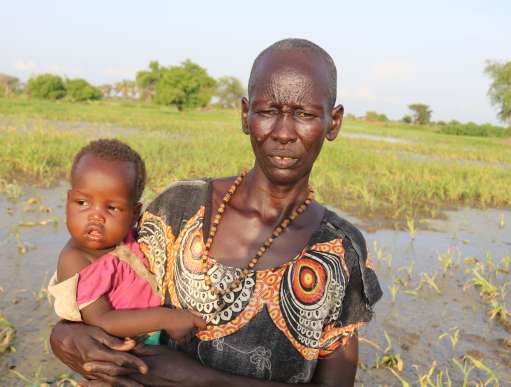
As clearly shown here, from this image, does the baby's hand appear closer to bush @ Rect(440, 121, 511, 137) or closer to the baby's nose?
the baby's nose

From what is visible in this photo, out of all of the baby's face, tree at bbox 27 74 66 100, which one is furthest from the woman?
tree at bbox 27 74 66 100

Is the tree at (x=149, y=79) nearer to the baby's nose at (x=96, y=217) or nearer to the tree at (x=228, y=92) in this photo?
the tree at (x=228, y=92)

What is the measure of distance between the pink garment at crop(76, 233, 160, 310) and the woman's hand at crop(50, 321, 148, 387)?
0.09 m

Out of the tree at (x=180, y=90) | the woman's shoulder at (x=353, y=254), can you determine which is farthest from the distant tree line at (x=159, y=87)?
the woman's shoulder at (x=353, y=254)

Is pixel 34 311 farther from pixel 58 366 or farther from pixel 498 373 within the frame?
pixel 498 373

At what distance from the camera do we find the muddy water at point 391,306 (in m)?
2.74

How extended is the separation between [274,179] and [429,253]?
3.74m

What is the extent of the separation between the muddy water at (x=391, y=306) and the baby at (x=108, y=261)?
114 centimetres

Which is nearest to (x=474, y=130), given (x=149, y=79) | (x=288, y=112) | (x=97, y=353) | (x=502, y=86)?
(x=502, y=86)

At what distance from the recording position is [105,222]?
4.54 ft

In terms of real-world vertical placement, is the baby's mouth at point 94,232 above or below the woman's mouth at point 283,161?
below

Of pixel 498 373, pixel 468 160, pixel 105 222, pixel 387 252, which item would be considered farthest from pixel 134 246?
pixel 468 160

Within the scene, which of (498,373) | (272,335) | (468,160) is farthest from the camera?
(468,160)

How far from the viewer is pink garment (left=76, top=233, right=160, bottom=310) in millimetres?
1308
